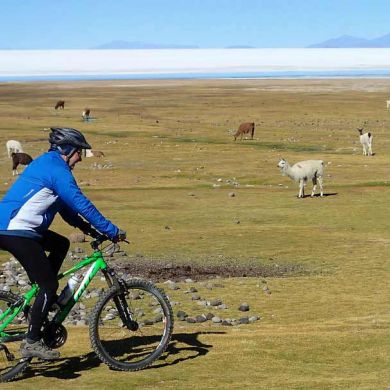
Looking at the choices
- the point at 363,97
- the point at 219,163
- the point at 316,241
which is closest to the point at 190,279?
the point at 316,241

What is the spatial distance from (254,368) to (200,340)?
1.38 metres

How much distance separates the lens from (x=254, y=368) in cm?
949

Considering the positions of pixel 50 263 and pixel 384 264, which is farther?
pixel 384 264

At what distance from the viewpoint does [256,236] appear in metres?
22.4

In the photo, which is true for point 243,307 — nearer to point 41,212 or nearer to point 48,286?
point 48,286

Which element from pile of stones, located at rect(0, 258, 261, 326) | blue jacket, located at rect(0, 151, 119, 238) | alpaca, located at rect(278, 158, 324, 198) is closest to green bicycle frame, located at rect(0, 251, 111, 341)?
blue jacket, located at rect(0, 151, 119, 238)

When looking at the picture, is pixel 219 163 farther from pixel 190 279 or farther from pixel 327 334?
pixel 327 334

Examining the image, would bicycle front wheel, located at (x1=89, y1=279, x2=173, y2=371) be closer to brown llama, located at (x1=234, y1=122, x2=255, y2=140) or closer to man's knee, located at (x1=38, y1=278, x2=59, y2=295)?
man's knee, located at (x1=38, y1=278, x2=59, y2=295)

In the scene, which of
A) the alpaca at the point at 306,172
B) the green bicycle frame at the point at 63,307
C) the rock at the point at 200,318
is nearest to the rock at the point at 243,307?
the rock at the point at 200,318

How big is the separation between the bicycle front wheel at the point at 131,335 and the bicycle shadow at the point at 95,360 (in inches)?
1.9

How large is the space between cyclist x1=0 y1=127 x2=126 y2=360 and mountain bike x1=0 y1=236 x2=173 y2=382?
0.19 metres

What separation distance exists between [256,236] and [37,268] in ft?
46.7

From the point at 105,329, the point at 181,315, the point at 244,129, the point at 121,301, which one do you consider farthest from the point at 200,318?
the point at 244,129

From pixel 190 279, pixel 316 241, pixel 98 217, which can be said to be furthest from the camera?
pixel 316 241
